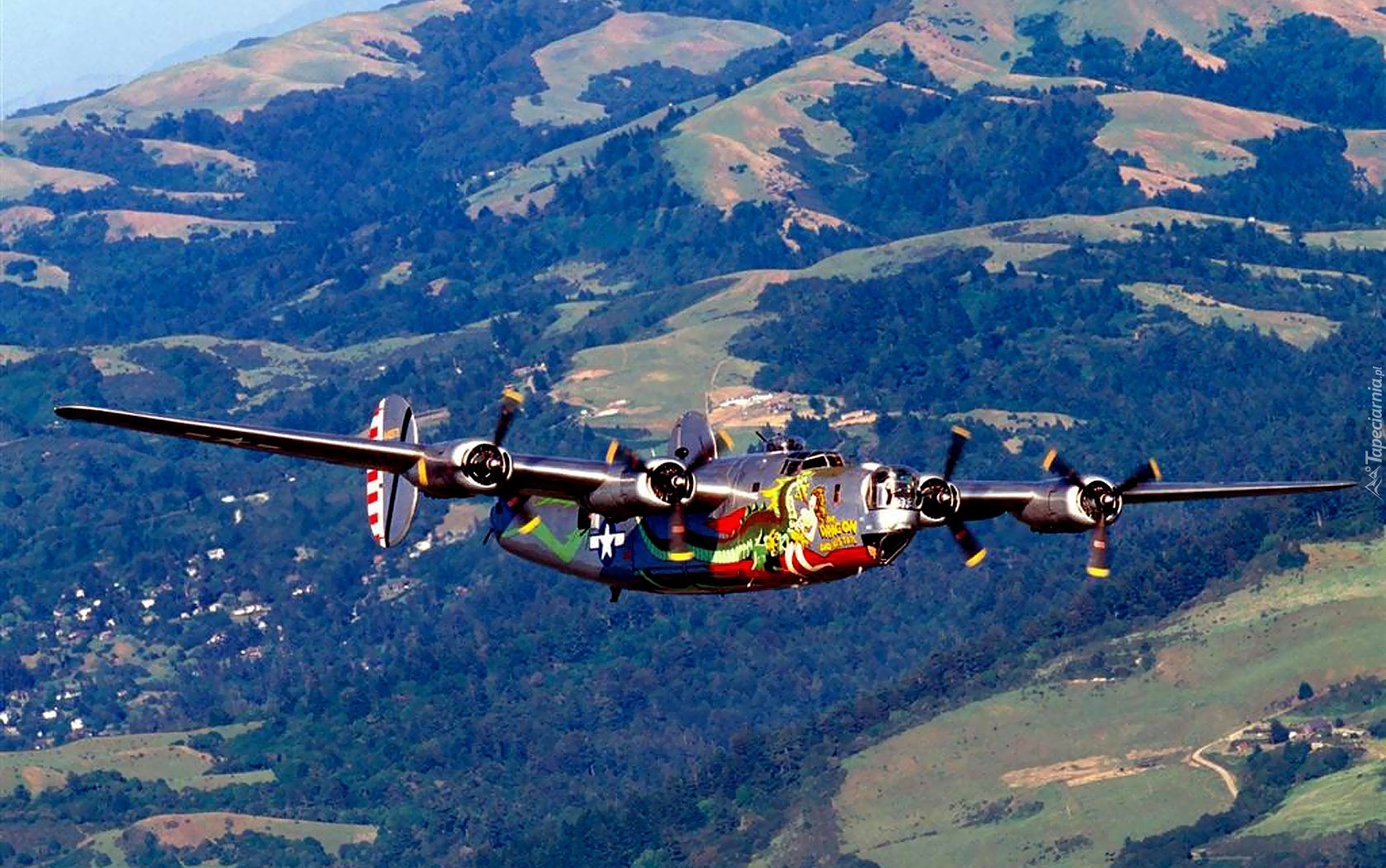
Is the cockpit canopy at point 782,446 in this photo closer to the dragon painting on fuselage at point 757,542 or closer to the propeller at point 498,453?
the dragon painting on fuselage at point 757,542

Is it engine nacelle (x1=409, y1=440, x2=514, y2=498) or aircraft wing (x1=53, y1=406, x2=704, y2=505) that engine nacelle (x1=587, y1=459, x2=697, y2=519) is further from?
engine nacelle (x1=409, y1=440, x2=514, y2=498)

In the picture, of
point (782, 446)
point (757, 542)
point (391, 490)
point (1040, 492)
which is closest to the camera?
point (757, 542)

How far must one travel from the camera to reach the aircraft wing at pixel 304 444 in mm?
104625

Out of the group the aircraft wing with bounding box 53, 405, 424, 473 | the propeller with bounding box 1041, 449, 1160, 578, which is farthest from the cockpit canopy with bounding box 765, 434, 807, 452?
the aircraft wing with bounding box 53, 405, 424, 473

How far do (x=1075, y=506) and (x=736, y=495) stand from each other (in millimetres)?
12303

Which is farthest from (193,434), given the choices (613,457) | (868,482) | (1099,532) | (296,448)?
(1099,532)

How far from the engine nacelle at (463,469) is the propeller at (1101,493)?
1983 centimetres

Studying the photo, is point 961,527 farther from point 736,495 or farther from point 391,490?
point 391,490

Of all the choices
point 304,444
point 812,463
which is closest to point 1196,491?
point 812,463

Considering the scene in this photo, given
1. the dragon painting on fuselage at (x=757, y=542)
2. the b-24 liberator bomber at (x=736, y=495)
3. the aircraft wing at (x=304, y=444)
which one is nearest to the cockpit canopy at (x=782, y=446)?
the b-24 liberator bomber at (x=736, y=495)

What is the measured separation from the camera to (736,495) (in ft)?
367

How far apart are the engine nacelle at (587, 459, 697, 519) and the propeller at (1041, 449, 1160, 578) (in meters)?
13.5

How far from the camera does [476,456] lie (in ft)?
352

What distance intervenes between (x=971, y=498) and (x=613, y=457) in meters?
13.2
